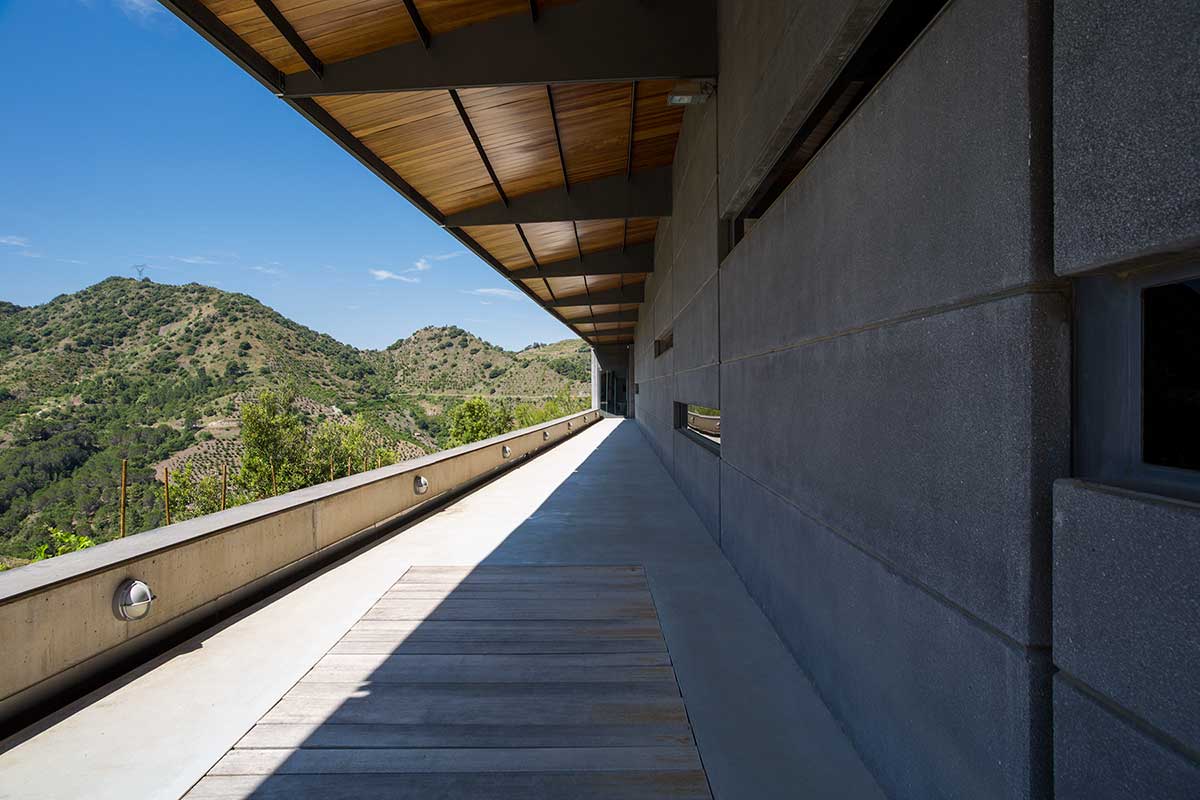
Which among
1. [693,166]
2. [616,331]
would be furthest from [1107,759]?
[616,331]

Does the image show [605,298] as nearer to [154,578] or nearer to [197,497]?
[154,578]

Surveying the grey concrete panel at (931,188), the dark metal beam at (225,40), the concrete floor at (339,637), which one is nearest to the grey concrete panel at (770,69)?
the grey concrete panel at (931,188)

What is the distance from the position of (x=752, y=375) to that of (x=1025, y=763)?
3.27m

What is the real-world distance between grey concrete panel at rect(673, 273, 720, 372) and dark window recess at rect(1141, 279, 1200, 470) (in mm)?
4761

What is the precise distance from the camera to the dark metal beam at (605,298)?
59.8ft

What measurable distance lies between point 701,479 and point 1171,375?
6079mm

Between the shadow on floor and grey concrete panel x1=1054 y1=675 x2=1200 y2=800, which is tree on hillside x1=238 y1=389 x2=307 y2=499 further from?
grey concrete panel x1=1054 y1=675 x2=1200 y2=800

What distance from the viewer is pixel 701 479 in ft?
23.9

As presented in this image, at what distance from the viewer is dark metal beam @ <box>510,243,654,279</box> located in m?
14.2

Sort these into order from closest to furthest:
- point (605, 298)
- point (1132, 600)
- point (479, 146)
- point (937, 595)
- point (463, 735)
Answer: point (1132, 600) < point (937, 595) < point (463, 735) < point (479, 146) < point (605, 298)

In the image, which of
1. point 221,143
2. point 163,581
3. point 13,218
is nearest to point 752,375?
point 163,581

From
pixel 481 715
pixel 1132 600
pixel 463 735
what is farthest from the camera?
pixel 481 715

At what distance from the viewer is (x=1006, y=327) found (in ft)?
5.35

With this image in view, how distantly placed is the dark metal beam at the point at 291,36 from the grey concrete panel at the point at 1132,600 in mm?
5629
